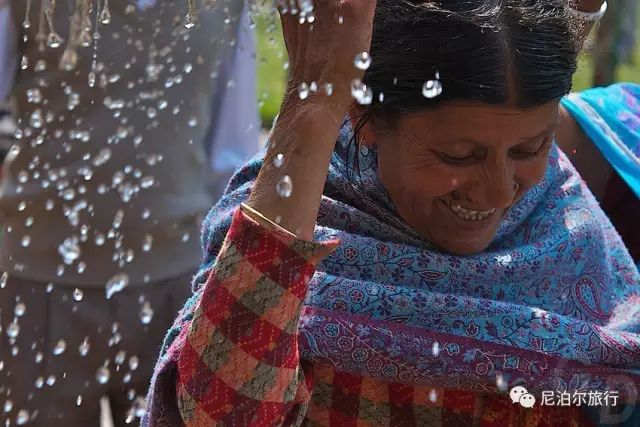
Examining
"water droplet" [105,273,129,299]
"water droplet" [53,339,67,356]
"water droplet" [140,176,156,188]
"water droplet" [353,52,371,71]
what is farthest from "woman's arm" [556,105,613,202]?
"water droplet" [53,339,67,356]

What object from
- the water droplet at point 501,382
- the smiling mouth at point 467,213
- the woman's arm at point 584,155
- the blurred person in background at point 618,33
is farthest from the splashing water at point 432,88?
the blurred person in background at point 618,33

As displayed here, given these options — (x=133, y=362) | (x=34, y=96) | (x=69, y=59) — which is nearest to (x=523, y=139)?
(x=69, y=59)

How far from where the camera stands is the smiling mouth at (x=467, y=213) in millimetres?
2037

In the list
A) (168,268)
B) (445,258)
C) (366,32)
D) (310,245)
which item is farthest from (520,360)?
(168,268)

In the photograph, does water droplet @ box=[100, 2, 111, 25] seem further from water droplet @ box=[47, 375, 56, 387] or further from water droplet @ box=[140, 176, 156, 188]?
water droplet @ box=[47, 375, 56, 387]

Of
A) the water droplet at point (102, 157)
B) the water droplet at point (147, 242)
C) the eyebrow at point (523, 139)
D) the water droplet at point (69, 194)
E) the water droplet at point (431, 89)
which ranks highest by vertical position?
the water droplet at point (431, 89)

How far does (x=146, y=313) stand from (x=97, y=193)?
0.41 meters

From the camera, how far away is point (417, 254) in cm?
210

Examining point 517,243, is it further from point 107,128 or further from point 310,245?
point 107,128

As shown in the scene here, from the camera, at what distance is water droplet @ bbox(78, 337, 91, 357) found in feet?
10.6

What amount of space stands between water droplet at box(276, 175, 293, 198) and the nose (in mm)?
461

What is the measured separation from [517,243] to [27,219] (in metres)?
1.61

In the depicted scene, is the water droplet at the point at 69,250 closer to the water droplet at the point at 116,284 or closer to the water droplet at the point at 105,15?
the water droplet at the point at 116,284

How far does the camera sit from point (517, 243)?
2264 mm
